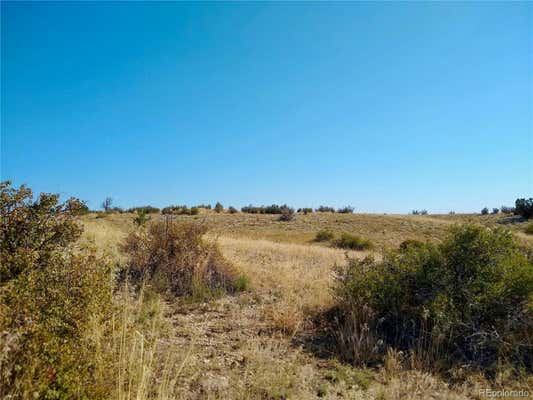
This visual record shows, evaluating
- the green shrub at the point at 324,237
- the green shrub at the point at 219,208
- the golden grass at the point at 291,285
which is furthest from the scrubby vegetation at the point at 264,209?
the golden grass at the point at 291,285

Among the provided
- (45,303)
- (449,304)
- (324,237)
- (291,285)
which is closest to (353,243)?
(324,237)

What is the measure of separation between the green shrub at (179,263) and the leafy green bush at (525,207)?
32.6 metres

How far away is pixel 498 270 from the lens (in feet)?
14.1

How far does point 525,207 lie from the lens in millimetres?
28781

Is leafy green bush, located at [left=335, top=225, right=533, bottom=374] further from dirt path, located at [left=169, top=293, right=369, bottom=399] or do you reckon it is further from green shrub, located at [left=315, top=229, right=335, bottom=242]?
green shrub, located at [left=315, top=229, right=335, bottom=242]

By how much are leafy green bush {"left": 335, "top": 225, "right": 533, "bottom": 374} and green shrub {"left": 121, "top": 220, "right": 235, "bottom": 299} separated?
2.74 meters

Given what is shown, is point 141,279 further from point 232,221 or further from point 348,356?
point 232,221

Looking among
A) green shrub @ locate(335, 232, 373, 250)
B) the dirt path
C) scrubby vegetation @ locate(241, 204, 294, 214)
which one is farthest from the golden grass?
scrubby vegetation @ locate(241, 204, 294, 214)

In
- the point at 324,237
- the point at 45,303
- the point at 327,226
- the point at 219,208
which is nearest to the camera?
the point at 45,303

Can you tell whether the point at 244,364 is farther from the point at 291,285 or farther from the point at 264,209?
the point at 264,209

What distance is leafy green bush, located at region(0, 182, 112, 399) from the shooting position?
→ 6.39 feet

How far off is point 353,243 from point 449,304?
15.6 metres

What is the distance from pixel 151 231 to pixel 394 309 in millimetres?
→ 5418

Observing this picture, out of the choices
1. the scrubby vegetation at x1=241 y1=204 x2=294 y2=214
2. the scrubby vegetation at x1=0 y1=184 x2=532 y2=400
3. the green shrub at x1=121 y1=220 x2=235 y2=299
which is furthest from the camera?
the scrubby vegetation at x1=241 y1=204 x2=294 y2=214
